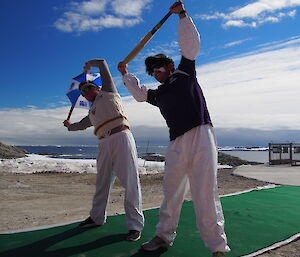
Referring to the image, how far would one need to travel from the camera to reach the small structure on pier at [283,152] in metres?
17.5

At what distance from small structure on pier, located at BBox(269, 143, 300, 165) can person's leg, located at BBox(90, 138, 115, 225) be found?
15.5m

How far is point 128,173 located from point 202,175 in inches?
43.7

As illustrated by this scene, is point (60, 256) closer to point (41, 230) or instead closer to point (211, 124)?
point (41, 230)

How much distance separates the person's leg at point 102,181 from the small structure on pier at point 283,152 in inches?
609

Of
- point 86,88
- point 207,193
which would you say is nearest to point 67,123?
point 86,88

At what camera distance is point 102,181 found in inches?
150

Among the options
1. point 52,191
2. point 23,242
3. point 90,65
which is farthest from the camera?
point 52,191

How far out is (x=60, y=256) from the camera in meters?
2.97

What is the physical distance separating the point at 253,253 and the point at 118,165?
1.62 m

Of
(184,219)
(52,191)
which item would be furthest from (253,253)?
(52,191)

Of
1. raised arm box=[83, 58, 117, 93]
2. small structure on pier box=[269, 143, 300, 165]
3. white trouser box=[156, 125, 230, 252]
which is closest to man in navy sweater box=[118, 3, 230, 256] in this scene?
white trouser box=[156, 125, 230, 252]

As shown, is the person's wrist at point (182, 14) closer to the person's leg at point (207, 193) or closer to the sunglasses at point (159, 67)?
the sunglasses at point (159, 67)

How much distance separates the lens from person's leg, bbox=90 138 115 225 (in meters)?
3.73

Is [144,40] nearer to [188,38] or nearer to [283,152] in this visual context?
[188,38]
